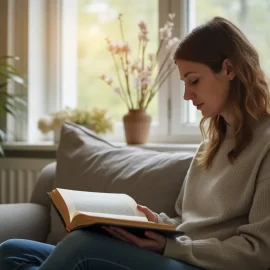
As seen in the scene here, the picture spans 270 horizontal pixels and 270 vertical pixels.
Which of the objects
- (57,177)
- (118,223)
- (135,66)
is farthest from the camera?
(135,66)

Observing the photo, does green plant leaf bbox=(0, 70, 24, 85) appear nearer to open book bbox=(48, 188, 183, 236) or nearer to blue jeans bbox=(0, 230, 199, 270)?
open book bbox=(48, 188, 183, 236)

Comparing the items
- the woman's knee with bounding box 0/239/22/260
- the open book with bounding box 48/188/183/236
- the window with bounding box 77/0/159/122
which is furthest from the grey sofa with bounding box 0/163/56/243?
the window with bounding box 77/0/159/122

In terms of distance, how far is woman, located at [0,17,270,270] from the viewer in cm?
137

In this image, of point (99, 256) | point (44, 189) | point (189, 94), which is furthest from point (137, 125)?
point (99, 256)

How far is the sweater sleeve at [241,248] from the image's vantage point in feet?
4.50

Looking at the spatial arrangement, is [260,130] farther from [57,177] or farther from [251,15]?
[251,15]

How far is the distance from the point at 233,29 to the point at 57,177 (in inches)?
35.2

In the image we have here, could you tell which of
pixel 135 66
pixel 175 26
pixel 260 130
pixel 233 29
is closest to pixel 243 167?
pixel 260 130

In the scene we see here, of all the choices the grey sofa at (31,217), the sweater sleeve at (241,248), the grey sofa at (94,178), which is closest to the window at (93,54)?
the grey sofa at (94,178)

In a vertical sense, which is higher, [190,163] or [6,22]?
[6,22]

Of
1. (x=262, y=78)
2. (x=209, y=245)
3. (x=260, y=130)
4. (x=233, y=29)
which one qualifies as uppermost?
(x=233, y=29)

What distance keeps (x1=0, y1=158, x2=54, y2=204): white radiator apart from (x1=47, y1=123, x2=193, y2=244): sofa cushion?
0.66m

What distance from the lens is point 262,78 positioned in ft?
5.07

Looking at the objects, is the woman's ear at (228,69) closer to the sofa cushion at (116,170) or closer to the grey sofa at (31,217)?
the sofa cushion at (116,170)
